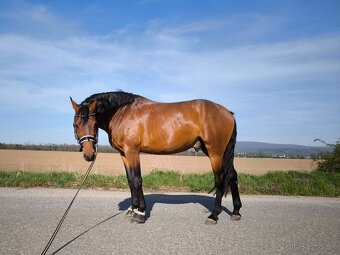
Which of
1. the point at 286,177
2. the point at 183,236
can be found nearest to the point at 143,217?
the point at 183,236

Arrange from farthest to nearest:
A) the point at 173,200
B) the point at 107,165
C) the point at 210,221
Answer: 1. the point at 107,165
2. the point at 173,200
3. the point at 210,221

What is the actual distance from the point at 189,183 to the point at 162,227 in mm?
4847

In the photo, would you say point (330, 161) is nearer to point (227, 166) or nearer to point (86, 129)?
point (227, 166)

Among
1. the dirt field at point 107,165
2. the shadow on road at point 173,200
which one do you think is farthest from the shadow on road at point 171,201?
the dirt field at point 107,165

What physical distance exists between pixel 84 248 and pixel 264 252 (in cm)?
237

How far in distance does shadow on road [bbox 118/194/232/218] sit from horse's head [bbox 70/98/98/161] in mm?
1925

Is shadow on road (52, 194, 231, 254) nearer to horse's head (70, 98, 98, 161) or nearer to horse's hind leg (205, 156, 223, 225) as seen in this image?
horse's hind leg (205, 156, 223, 225)

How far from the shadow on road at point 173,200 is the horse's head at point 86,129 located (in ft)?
6.32

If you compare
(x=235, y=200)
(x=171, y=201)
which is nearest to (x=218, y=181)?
(x=235, y=200)

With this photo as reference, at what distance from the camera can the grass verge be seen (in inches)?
373

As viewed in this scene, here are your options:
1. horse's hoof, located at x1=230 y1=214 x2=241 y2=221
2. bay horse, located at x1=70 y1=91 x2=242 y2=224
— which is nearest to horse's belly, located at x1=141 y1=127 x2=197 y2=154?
bay horse, located at x1=70 y1=91 x2=242 y2=224

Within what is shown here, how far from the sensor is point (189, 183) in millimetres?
10195

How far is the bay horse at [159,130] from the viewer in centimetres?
590

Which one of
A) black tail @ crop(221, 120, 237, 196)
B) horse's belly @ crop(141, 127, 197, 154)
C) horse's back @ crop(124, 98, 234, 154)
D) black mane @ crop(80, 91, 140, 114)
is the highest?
black mane @ crop(80, 91, 140, 114)
